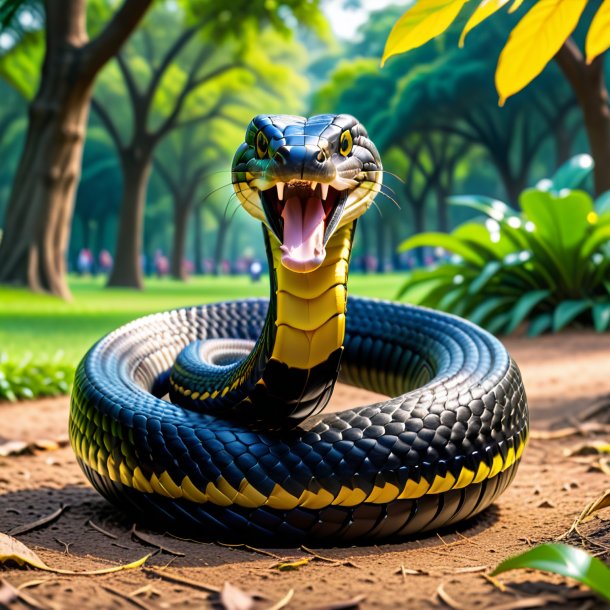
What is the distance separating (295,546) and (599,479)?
1639 millimetres

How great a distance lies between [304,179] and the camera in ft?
6.83

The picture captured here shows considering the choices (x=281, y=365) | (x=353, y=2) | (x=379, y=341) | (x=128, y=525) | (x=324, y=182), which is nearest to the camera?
(x=324, y=182)

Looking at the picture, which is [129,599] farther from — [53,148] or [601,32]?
[53,148]

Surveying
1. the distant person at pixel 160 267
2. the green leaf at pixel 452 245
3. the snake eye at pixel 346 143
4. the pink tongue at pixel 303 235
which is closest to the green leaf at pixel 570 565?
the pink tongue at pixel 303 235

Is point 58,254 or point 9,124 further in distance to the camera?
point 9,124

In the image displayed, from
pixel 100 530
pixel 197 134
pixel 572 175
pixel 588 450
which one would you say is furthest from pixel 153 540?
pixel 197 134

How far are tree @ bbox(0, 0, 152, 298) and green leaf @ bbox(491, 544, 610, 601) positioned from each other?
10.4 m

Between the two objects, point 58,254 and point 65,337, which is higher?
point 58,254

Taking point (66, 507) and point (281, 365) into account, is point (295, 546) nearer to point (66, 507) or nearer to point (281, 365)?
point (281, 365)

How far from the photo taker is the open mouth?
2.11 metres

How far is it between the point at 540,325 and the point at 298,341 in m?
6.29

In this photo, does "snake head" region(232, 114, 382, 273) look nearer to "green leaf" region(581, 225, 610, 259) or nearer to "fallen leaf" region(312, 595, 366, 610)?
"fallen leaf" region(312, 595, 366, 610)

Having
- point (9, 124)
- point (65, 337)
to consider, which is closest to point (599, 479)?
point (65, 337)

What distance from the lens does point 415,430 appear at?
2410 millimetres
